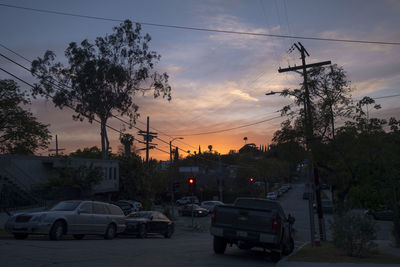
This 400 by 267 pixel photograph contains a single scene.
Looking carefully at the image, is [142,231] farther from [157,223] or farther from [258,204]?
[258,204]

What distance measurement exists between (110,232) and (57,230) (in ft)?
10.5

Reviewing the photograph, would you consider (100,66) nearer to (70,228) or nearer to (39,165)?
(39,165)

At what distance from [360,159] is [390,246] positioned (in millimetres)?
4020

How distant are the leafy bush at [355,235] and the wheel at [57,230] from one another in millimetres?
9748

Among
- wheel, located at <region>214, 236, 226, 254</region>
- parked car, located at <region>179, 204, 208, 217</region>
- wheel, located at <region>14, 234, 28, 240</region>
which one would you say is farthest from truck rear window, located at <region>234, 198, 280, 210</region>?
parked car, located at <region>179, 204, 208, 217</region>

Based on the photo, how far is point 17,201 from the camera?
27828 mm

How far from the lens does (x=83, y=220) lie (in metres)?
16.3

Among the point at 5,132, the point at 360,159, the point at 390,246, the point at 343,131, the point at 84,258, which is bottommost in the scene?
the point at 390,246

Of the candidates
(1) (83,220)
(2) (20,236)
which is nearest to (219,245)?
(1) (83,220)

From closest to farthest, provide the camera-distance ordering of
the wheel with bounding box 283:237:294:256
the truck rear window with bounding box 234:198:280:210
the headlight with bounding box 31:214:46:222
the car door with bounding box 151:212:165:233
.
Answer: the wheel with bounding box 283:237:294:256, the truck rear window with bounding box 234:198:280:210, the headlight with bounding box 31:214:46:222, the car door with bounding box 151:212:165:233

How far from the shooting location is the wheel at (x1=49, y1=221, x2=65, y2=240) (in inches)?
590

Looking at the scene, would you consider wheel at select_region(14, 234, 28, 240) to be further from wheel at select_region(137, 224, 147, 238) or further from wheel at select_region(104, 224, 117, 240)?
wheel at select_region(137, 224, 147, 238)

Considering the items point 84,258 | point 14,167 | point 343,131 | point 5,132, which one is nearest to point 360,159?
point 343,131

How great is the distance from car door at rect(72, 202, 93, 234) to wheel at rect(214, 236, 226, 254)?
19.3ft
